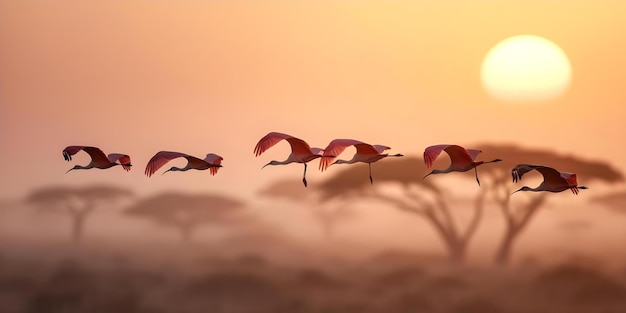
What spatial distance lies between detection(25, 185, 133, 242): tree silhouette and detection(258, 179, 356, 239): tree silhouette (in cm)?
83

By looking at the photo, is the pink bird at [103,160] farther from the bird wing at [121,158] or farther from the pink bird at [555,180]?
the pink bird at [555,180]

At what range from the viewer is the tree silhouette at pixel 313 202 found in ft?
10.9

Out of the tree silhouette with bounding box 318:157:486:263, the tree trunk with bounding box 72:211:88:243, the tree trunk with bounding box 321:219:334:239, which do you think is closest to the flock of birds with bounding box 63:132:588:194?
the tree silhouette with bounding box 318:157:486:263

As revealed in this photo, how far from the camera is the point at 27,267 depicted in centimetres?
352

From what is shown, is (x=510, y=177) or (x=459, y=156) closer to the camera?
(x=459, y=156)

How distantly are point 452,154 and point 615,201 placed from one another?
95 cm

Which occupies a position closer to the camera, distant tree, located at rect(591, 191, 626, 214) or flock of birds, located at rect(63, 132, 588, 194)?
flock of birds, located at rect(63, 132, 588, 194)

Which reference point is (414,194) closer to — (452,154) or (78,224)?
(452,154)

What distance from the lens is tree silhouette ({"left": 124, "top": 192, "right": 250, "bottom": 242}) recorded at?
3.41 meters

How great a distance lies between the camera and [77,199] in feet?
11.6

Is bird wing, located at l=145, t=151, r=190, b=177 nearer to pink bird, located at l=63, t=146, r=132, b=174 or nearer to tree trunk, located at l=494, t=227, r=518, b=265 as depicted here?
pink bird, located at l=63, t=146, r=132, b=174

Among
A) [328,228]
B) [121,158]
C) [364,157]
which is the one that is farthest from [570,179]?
[121,158]

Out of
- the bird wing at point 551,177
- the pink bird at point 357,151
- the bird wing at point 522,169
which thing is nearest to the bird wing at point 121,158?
the pink bird at point 357,151

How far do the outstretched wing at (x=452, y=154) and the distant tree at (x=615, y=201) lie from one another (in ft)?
2.55
